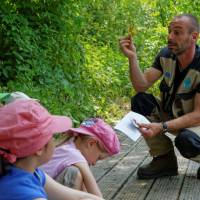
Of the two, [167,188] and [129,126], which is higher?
[129,126]

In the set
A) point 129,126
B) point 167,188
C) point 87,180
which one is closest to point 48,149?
point 87,180

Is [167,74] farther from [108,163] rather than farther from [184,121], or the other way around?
[108,163]

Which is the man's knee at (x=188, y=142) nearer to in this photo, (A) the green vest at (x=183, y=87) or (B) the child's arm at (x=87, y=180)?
(A) the green vest at (x=183, y=87)

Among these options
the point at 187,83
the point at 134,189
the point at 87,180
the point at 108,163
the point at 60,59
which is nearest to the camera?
the point at 87,180

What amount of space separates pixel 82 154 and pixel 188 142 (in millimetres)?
1102

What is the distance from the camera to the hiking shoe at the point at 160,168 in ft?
13.1

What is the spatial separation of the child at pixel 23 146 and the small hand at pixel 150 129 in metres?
1.61

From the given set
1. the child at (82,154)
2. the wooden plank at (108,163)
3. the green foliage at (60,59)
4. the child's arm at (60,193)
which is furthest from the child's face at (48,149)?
the green foliage at (60,59)

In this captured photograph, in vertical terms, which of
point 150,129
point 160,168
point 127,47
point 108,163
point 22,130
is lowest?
point 108,163

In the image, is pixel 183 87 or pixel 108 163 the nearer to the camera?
pixel 183 87

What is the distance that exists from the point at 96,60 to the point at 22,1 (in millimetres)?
1513

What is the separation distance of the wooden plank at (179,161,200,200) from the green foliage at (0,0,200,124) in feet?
3.77

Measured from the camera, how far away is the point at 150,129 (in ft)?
12.0

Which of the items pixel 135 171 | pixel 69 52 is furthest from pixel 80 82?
pixel 135 171
